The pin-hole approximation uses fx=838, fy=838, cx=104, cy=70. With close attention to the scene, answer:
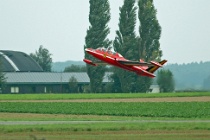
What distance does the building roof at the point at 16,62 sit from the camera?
16200 centimetres

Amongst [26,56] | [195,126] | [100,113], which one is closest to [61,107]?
[100,113]

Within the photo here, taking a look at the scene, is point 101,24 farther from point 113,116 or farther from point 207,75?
point 113,116

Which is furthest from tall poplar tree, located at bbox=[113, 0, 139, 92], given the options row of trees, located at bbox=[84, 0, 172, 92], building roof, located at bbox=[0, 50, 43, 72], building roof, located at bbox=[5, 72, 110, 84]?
building roof, located at bbox=[0, 50, 43, 72]

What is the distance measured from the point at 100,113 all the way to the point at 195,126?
19.5 meters

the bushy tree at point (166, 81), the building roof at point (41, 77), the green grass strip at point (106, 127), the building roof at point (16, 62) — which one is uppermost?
the building roof at point (16, 62)

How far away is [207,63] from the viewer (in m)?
120

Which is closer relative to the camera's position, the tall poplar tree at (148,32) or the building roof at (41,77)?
the tall poplar tree at (148,32)

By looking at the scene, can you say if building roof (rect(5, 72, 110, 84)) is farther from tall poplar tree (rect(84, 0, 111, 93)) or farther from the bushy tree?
the bushy tree

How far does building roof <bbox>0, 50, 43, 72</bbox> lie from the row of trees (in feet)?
85.9

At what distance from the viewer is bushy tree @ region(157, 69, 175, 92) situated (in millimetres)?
112219

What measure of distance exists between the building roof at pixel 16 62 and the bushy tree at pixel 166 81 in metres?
46.7

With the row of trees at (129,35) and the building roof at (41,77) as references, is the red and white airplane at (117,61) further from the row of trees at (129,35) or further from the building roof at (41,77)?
the building roof at (41,77)

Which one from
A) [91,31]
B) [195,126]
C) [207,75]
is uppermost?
[91,31]

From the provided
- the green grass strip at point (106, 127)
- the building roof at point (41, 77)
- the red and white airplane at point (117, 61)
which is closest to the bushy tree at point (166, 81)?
the red and white airplane at point (117, 61)
